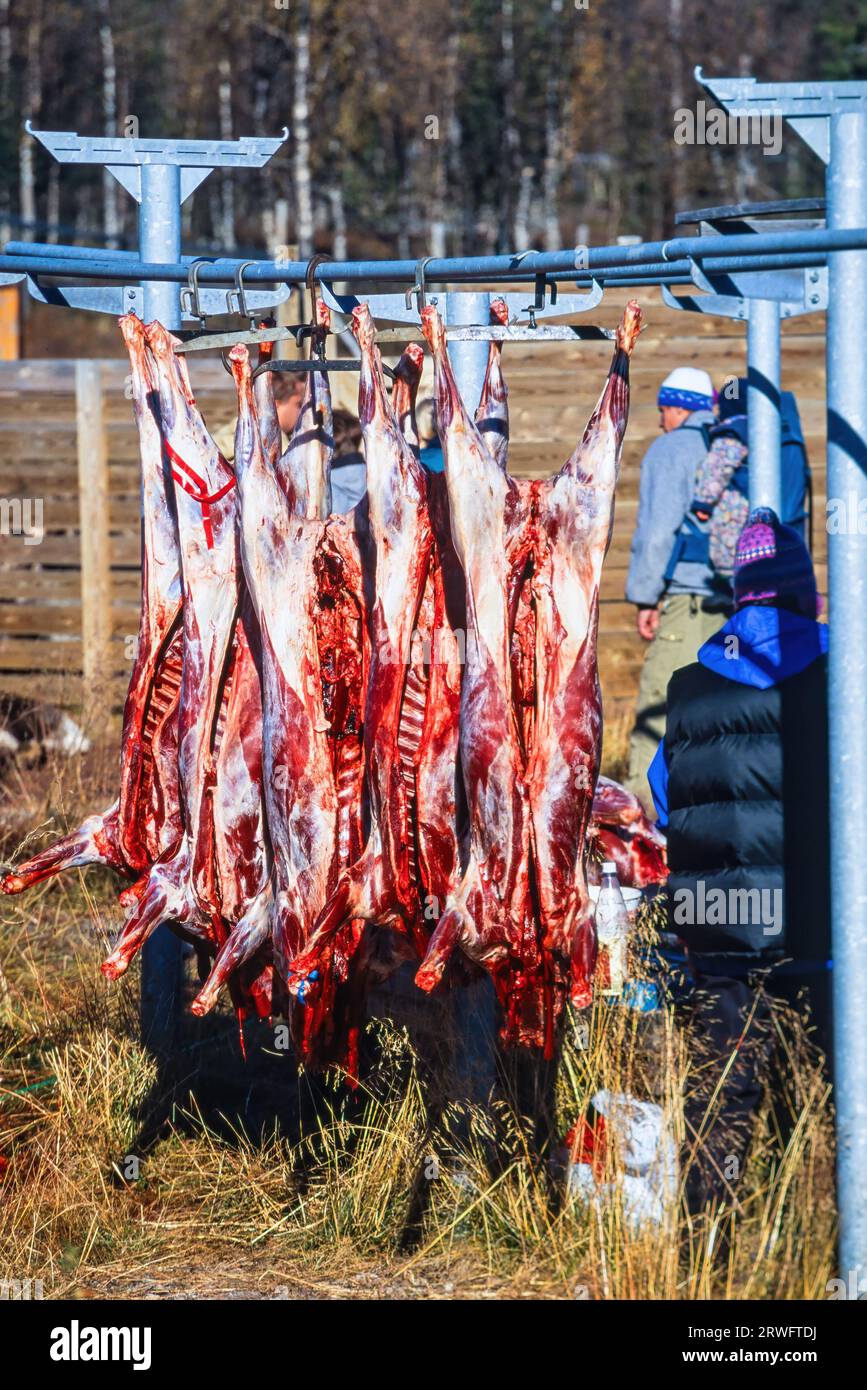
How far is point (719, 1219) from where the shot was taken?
3377mm

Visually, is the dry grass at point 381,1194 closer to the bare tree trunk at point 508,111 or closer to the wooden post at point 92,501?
the wooden post at point 92,501

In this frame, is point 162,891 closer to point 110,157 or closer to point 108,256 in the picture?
point 108,256

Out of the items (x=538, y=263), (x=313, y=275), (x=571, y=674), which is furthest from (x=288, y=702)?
(x=538, y=263)

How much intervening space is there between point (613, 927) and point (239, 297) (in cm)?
213

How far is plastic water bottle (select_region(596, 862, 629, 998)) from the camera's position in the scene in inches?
175

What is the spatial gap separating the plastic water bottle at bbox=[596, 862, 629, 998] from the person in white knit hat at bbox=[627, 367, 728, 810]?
10.4 ft

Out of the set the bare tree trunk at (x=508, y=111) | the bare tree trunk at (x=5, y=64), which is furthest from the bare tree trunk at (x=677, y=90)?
the bare tree trunk at (x=5, y=64)

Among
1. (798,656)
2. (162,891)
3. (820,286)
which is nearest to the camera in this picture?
(820,286)

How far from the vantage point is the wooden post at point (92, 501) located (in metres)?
11.0

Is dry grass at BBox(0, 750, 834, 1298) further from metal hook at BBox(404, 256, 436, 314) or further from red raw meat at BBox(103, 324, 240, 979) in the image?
metal hook at BBox(404, 256, 436, 314)

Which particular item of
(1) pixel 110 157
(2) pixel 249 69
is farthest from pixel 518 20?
(1) pixel 110 157

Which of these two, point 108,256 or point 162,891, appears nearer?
point 162,891

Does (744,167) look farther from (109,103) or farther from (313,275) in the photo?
(313,275)

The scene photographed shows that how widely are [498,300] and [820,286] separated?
793 millimetres
